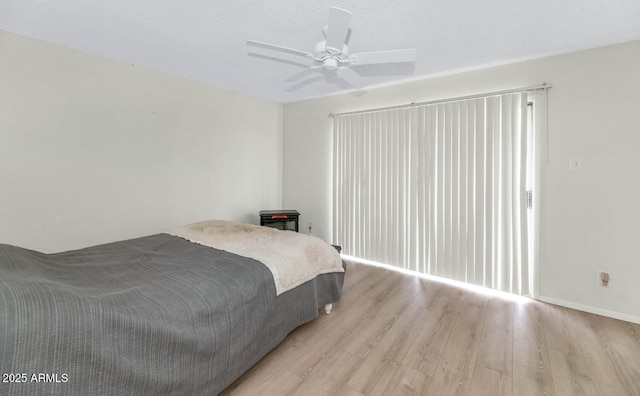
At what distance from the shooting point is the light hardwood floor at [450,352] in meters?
1.62

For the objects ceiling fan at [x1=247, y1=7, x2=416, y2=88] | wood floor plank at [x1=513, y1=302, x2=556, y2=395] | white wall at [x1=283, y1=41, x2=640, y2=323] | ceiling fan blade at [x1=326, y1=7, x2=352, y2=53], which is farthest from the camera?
white wall at [x1=283, y1=41, x2=640, y2=323]

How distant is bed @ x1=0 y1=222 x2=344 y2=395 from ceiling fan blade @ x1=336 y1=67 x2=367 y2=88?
216 cm

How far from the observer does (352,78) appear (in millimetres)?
3336

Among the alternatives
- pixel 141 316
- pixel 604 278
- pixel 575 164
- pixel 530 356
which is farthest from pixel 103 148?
pixel 604 278

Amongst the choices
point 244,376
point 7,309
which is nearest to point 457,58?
point 244,376

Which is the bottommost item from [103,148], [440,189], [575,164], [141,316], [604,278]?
[604,278]

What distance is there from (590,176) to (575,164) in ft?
0.51

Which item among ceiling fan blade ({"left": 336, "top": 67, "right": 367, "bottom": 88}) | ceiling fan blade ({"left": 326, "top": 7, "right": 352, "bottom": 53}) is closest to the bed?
ceiling fan blade ({"left": 326, "top": 7, "right": 352, "bottom": 53})

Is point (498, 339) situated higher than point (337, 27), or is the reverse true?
point (337, 27)

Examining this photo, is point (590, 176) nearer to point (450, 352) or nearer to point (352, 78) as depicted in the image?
point (450, 352)

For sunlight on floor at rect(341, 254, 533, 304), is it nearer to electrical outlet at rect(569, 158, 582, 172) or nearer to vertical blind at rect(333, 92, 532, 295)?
vertical blind at rect(333, 92, 532, 295)

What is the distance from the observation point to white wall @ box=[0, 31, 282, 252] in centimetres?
235

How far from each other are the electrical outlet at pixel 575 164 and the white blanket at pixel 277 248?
93.8 inches

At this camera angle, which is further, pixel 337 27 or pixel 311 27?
pixel 311 27
